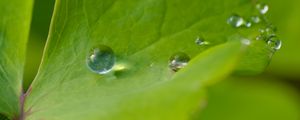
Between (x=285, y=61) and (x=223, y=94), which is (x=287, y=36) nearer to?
(x=285, y=61)

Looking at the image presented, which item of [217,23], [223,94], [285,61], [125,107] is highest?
[285,61]

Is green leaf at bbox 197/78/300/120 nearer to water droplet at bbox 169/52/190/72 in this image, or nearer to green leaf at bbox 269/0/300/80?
green leaf at bbox 269/0/300/80

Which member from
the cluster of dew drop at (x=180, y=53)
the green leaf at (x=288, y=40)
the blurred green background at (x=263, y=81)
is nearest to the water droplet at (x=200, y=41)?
the cluster of dew drop at (x=180, y=53)

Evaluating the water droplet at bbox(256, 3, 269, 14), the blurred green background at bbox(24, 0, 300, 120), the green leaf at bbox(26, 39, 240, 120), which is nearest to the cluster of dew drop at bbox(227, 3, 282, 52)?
the water droplet at bbox(256, 3, 269, 14)

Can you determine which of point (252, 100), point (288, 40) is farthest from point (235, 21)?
point (288, 40)

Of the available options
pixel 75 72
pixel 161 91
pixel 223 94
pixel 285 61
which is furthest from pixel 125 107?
pixel 285 61

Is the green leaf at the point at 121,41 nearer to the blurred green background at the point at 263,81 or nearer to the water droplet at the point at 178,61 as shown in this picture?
the water droplet at the point at 178,61

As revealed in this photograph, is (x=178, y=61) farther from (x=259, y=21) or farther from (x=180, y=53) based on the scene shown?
(x=259, y=21)
